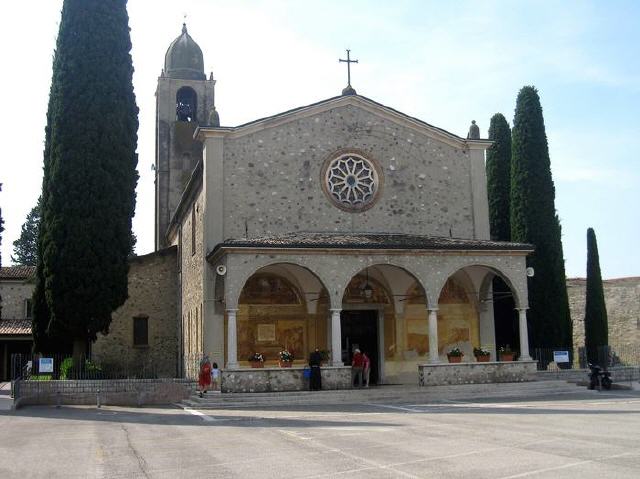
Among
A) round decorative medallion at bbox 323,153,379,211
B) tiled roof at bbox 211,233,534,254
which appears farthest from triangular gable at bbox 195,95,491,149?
tiled roof at bbox 211,233,534,254

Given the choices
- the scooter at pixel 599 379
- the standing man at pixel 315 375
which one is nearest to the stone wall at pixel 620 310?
Answer: the scooter at pixel 599 379

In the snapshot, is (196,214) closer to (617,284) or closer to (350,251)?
(350,251)

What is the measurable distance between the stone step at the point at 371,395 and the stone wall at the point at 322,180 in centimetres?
552

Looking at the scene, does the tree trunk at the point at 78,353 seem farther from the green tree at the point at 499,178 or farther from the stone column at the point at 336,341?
the green tree at the point at 499,178

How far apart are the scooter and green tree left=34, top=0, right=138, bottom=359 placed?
48.9 feet

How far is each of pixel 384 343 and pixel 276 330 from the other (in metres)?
3.80

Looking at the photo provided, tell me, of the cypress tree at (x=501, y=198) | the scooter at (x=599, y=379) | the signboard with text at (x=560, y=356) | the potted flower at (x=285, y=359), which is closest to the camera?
the potted flower at (x=285, y=359)

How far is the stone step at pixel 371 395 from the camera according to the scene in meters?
19.2

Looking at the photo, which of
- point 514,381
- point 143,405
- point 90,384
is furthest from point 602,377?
point 90,384

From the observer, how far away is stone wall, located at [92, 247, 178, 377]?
27062 mm

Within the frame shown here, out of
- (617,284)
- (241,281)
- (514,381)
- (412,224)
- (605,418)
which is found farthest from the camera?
(617,284)

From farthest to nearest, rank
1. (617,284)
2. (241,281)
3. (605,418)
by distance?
1. (617,284)
2. (241,281)
3. (605,418)

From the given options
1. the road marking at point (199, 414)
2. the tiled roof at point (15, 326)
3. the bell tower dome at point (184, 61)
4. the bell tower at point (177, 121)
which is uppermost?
the bell tower dome at point (184, 61)

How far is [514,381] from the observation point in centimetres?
2192
